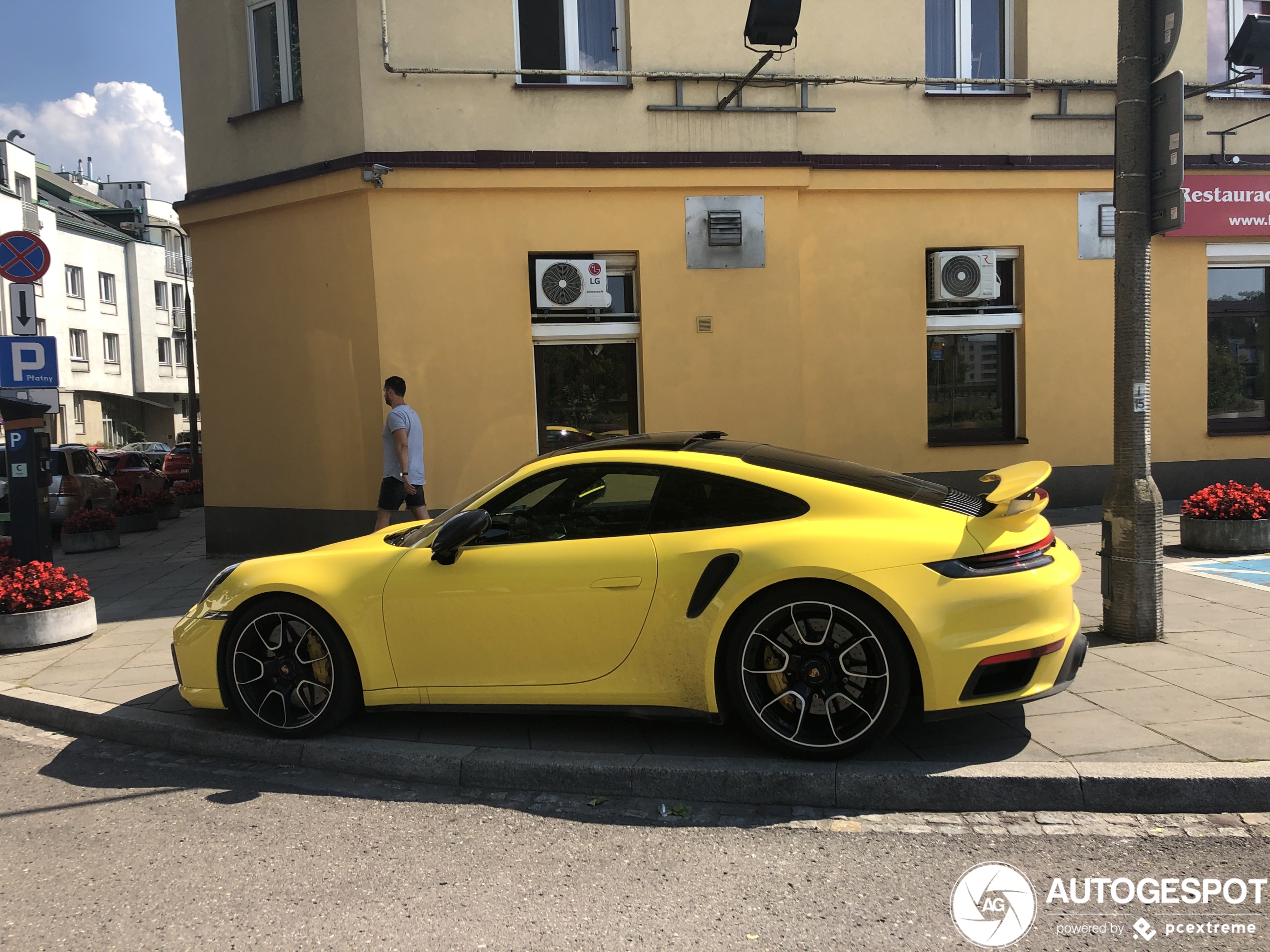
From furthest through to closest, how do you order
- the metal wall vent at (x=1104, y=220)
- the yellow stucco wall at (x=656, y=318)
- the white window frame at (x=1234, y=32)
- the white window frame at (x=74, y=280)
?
the white window frame at (x=74, y=280) → the white window frame at (x=1234, y=32) → the metal wall vent at (x=1104, y=220) → the yellow stucco wall at (x=656, y=318)

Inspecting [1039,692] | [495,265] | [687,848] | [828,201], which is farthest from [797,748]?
[828,201]

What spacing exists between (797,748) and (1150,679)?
2285 millimetres

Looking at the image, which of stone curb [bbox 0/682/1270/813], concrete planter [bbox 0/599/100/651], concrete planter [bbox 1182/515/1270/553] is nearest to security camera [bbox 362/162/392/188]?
concrete planter [bbox 0/599/100/651]

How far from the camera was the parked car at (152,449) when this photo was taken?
118 ft

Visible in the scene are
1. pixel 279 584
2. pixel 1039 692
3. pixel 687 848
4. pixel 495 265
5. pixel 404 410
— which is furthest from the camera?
pixel 495 265

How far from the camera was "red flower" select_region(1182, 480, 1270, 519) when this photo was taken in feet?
29.2

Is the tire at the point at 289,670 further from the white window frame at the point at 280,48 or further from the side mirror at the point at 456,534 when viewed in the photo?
the white window frame at the point at 280,48

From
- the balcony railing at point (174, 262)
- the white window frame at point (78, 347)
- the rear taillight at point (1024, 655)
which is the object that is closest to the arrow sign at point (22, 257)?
the rear taillight at point (1024, 655)

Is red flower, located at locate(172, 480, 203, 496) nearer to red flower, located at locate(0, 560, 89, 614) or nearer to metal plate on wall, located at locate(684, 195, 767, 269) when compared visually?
red flower, located at locate(0, 560, 89, 614)

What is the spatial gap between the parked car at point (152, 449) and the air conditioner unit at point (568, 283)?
28.8 metres

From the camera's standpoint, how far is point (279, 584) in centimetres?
478

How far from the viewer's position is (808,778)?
13.3ft

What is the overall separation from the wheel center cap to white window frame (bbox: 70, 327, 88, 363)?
47.5 m

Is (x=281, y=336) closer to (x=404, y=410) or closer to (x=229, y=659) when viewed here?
(x=404, y=410)
